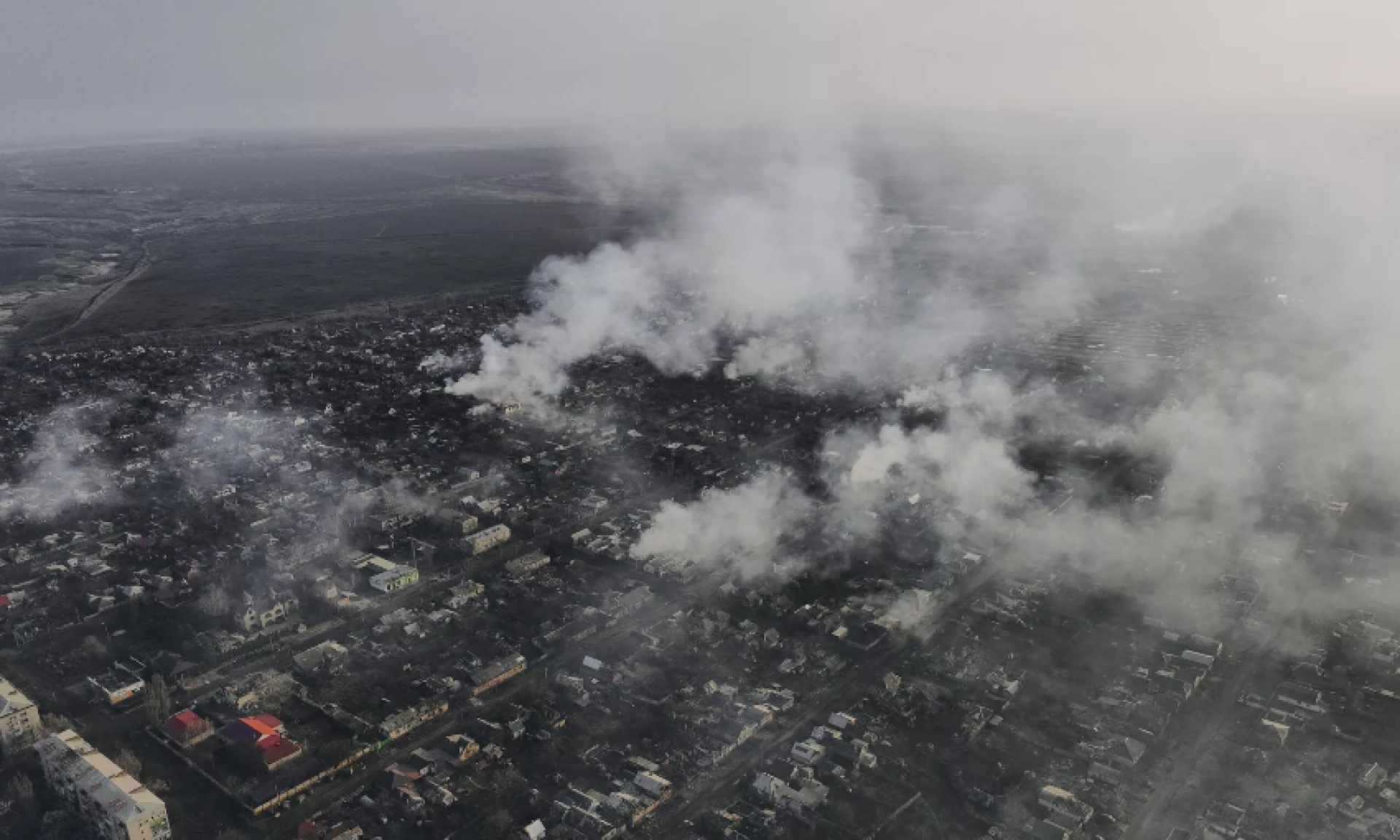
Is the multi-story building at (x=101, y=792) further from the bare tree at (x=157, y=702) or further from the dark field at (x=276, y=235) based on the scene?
the dark field at (x=276, y=235)

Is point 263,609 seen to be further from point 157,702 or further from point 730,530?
point 730,530

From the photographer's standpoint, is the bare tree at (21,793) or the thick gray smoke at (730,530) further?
the thick gray smoke at (730,530)

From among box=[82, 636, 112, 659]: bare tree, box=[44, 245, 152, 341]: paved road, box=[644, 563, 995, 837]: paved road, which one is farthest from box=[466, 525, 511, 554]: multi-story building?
box=[44, 245, 152, 341]: paved road

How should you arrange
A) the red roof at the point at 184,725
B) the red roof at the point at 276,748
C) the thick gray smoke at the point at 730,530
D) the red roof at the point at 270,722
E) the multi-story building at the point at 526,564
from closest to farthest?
the red roof at the point at 276,748 < the red roof at the point at 184,725 < the red roof at the point at 270,722 < the multi-story building at the point at 526,564 < the thick gray smoke at the point at 730,530

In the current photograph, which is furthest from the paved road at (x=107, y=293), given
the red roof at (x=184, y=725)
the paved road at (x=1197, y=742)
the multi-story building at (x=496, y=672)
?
the paved road at (x=1197, y=742)

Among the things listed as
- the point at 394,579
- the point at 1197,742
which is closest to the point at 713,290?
the point at 394,579

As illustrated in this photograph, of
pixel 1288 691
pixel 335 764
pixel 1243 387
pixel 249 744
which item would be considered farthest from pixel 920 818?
pixel 1243 387
